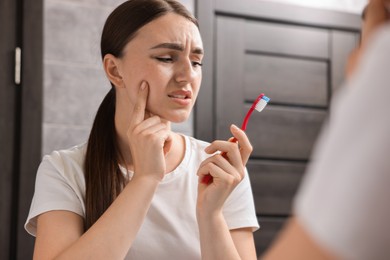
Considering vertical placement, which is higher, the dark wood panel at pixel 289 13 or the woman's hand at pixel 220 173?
the dark wood panel at pixel 289 13

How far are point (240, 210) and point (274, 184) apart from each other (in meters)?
1.57

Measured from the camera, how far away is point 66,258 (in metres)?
1.34

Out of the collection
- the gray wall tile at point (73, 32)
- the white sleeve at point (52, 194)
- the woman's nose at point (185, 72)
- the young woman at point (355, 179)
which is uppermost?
the gray wall tile at point (73, 32)

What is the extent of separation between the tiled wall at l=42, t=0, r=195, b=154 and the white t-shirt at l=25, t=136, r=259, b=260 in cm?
104

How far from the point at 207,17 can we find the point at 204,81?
11.4 inches

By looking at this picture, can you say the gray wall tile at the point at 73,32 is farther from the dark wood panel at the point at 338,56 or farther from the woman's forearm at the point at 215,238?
the woman's forearm at the point at 215,238

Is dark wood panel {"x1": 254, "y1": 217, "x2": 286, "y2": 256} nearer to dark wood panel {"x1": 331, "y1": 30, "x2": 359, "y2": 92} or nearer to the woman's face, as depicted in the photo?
dark wood panel {"x1": 331, "y1": 30, "x2": 359, "y2": 92}

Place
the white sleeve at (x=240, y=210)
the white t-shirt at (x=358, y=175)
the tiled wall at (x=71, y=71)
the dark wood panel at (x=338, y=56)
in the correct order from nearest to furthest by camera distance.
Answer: the white t-shirt at (x=358, y=175), the white sleeve at (x=240, y=210), the tiled wall at (x=71, y=71), the dark wood panel at (x=338, y=56)

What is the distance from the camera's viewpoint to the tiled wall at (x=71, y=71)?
2.68 m

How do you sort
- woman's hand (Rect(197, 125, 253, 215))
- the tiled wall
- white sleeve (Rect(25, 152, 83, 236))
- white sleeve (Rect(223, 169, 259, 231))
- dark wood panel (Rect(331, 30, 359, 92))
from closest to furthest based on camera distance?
woman's hand (Rect(197, 125, 253, 215))
white sleeve (Rect(25, 152, 83, 236))
white sleeve (Rect(223, 169, 259, 231))
the tiled wall
dark wood panel (Rect(331, 30, 359, 92))

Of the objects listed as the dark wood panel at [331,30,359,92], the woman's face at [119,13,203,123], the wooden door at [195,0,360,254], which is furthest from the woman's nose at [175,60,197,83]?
the dark wood panel at [331,30,359,92]

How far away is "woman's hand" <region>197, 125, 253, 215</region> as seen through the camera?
1.36 meters

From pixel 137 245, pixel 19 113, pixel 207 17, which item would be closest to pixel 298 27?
pixel 207 17

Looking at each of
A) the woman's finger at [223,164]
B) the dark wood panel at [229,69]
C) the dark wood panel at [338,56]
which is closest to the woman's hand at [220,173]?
the woman's finger at [223,164]
